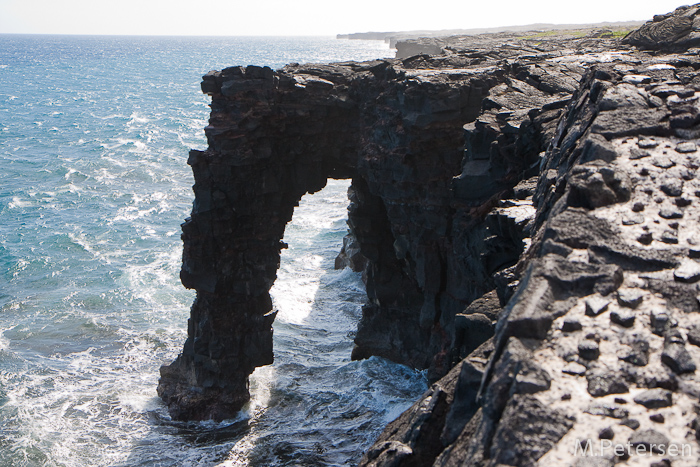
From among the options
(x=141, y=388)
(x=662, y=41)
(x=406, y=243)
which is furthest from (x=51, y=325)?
(x=662, y=41)

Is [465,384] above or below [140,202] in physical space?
above

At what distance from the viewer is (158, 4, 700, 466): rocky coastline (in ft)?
22.8

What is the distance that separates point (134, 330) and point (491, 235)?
91.0 ft

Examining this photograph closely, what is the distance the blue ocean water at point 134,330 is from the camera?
27312 mm

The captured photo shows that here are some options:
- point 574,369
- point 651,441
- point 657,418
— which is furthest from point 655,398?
point 574,369

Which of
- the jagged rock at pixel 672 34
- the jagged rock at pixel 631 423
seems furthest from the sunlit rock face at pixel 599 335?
the jagged rock at pixel 672 34

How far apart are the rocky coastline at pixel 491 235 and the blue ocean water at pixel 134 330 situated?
2.09 m

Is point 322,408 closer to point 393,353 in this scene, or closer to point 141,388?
point 393,353

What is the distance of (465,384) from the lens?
340 inches

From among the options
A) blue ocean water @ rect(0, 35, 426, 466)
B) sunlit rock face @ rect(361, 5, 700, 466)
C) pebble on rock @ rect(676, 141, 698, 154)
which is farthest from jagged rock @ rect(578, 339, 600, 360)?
blue ocean water @ rect(0, 35, 426, 466)

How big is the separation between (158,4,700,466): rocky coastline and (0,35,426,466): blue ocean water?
2.09 metres

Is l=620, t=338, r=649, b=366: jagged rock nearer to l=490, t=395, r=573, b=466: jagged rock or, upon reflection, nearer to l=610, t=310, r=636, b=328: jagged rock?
l=610, t=310, r=636, b=328: jagged rock

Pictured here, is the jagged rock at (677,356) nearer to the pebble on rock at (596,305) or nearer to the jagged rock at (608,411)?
the pebble on rock at (596,305)

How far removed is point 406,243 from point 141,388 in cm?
1462
